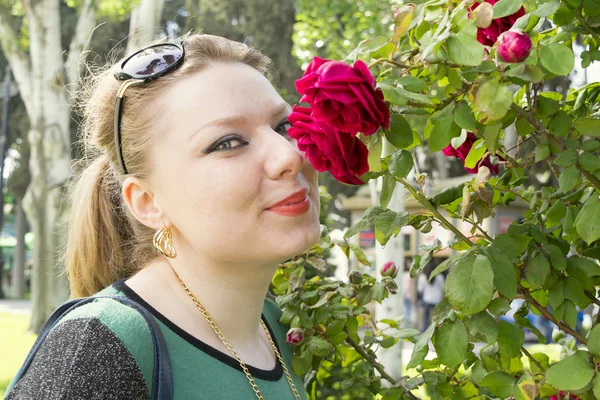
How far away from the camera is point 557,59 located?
3.50 feet

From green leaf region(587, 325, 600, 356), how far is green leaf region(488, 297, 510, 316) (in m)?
0.14

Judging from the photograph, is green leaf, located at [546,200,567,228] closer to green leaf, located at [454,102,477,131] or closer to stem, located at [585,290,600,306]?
stem, located at [585,290,600,306]

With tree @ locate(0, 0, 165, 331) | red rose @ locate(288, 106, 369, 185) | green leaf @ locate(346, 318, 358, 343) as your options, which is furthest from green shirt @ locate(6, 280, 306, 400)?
tree @ locate(0, 0, 165, 331)

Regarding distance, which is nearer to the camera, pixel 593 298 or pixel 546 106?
pixel 546 106

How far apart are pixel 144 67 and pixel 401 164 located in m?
0.82

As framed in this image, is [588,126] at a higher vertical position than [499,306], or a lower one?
higher

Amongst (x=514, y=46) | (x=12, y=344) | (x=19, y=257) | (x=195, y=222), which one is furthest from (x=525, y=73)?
(x=19, y=257)

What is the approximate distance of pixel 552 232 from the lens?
62.2 inches

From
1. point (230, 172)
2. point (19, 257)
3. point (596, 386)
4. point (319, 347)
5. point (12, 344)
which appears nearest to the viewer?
point (596, 386)

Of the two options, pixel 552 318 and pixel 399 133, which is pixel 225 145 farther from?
pixel 552 318

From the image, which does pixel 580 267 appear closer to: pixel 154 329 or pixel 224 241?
pixel 224 241

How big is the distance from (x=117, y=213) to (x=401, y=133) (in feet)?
3.80

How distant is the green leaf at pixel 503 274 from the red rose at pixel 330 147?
271 mm

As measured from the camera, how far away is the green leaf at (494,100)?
995mm
